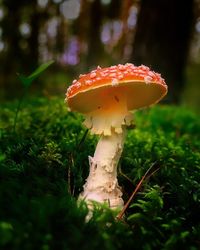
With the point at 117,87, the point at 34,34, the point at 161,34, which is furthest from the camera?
the point at 34,34

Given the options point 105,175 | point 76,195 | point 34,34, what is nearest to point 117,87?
point 105,175

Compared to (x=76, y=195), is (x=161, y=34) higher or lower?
higher

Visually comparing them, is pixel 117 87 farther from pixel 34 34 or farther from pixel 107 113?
pixel 34 34

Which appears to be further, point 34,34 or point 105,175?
point 34,34

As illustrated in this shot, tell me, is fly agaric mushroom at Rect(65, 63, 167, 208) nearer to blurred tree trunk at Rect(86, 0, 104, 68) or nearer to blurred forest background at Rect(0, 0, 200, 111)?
blurred forest background at Rect(0, 0, 200, 111)

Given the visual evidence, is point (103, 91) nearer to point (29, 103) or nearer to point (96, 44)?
point (29, 103)

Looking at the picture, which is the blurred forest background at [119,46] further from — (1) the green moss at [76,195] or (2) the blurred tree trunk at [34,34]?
(1) the green moss at [76,195]

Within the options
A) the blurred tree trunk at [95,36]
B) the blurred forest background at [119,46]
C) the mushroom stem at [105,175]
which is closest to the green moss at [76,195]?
the mushroom stem at [105,175]
